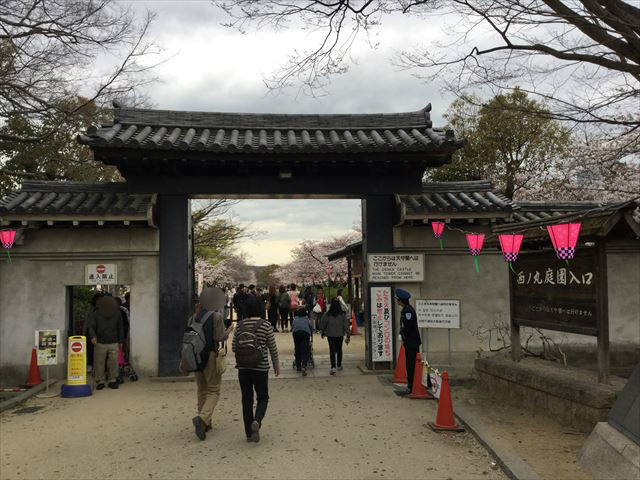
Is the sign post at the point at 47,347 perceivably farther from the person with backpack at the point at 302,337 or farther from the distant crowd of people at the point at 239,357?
the person with backpack at the point at 302,337

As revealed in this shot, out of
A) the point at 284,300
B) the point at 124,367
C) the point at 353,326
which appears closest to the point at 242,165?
the point at 124,367

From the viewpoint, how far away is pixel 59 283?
10.9 metres

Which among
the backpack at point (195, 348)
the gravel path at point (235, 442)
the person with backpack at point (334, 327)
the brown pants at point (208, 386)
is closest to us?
the gravel path at point (235, 442)

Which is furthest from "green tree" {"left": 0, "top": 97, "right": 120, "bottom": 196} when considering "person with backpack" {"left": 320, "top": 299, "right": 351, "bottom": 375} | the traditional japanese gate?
"person with backpack" {"left": 320, "top": 299, "right": 351, "bottom": 375}

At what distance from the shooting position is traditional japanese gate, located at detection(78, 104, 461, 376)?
1080cm

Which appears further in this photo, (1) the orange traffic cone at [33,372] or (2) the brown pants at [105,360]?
(1) the orange traffic cone at [33,372]

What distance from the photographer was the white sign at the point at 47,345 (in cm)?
975

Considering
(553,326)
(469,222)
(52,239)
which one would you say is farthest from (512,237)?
(52,239)

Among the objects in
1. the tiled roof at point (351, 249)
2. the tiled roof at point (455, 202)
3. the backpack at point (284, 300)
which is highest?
the tiled roof at point (455, 202)

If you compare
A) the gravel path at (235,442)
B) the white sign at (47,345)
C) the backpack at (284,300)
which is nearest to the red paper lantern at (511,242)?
the gravel path at (235,442)

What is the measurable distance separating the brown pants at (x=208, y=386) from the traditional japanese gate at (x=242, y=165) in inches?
172

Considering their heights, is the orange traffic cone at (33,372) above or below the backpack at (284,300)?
below

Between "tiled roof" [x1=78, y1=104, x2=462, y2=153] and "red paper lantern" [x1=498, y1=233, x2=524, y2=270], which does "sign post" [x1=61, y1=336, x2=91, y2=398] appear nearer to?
"tiled roof" [x1=78, y1=104, x2=462, y2=153]

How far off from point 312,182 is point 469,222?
3.59 metres
